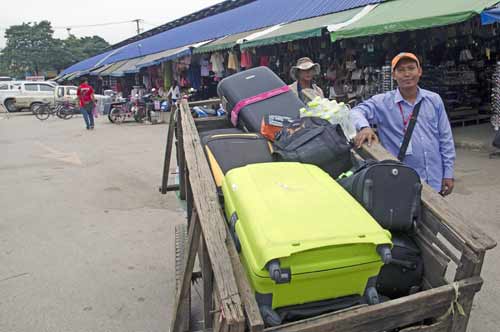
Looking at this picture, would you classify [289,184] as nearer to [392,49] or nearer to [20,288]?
[20,288]

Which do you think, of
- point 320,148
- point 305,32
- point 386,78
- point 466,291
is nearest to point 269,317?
point 466,291

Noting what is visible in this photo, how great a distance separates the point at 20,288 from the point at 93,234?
121cm

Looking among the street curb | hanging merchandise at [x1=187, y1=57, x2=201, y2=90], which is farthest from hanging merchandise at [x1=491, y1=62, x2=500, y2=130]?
hanging merchandise at [x1=187, y1=57, x2=201, y2=90]

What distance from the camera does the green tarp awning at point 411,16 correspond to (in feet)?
20.3

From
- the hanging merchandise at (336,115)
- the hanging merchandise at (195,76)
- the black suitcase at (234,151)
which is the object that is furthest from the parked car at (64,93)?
the hanging merchandise at (336,115)

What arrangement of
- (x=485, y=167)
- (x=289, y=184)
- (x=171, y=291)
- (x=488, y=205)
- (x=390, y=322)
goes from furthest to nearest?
(x=485, y=167), (x=488, y=205), (x=171, y=291), (x=289, y=184), (x=390, y=322)

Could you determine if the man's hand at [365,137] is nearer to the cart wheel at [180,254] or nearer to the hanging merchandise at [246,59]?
the cart wheel at [180,254]

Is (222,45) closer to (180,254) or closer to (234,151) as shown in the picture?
(180,254)

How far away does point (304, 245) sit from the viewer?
→ 5.10 feet

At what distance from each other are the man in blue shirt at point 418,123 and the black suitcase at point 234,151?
61 centimetres

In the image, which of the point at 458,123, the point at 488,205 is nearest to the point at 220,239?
the point at 488,205

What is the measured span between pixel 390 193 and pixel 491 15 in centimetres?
495

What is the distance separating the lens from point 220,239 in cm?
183

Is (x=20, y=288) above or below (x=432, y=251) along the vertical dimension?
below
